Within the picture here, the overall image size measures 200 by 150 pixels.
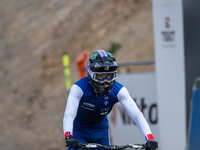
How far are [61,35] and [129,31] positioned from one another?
4265 millimetres

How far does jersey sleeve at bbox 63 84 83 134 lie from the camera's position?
167 inches

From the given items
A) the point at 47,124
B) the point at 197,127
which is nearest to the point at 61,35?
the point at 47,124

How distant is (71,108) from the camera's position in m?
4.36

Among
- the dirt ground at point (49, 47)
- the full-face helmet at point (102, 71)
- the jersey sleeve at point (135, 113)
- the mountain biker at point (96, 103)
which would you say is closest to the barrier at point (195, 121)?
the mountain biker at point (96, 103)

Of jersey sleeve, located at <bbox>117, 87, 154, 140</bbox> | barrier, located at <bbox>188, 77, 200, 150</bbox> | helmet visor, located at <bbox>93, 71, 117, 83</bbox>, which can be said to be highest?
helmet visor, located at <bbox>93, 71, 117, 83</bbox>

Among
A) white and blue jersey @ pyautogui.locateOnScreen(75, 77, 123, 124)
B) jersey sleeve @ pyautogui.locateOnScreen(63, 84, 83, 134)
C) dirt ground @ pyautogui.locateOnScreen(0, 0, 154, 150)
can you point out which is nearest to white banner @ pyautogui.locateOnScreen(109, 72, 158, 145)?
dirt ground @ pyautogui.locateOnScreen(0, 0, 154, 150)

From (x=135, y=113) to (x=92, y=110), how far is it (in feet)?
2.03

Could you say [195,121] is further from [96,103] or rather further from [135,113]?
[96,103]

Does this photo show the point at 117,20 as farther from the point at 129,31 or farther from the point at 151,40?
the point at 151,40

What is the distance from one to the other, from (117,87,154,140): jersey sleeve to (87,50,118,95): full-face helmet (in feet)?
1.13

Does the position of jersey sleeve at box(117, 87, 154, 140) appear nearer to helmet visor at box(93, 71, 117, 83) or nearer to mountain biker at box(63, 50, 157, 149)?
mountain biker at box(63, 50, 157, 149)

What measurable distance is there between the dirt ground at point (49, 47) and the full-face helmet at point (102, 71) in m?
8.14

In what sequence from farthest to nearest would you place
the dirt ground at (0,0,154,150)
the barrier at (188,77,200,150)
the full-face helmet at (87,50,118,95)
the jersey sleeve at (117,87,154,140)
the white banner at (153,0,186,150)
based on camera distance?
the dirt ground at (0,0,154,150) < the white banner at (153,0,186,150) < the barrier at (188,77,200,150) < the jersey sleeve at (117,87,154,140) < the full-face helmet at (87,50,118,95)

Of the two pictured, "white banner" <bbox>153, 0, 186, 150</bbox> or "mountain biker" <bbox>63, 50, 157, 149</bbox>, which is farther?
"white banner" <bbox>153, 0, 186, 150</bbox>
